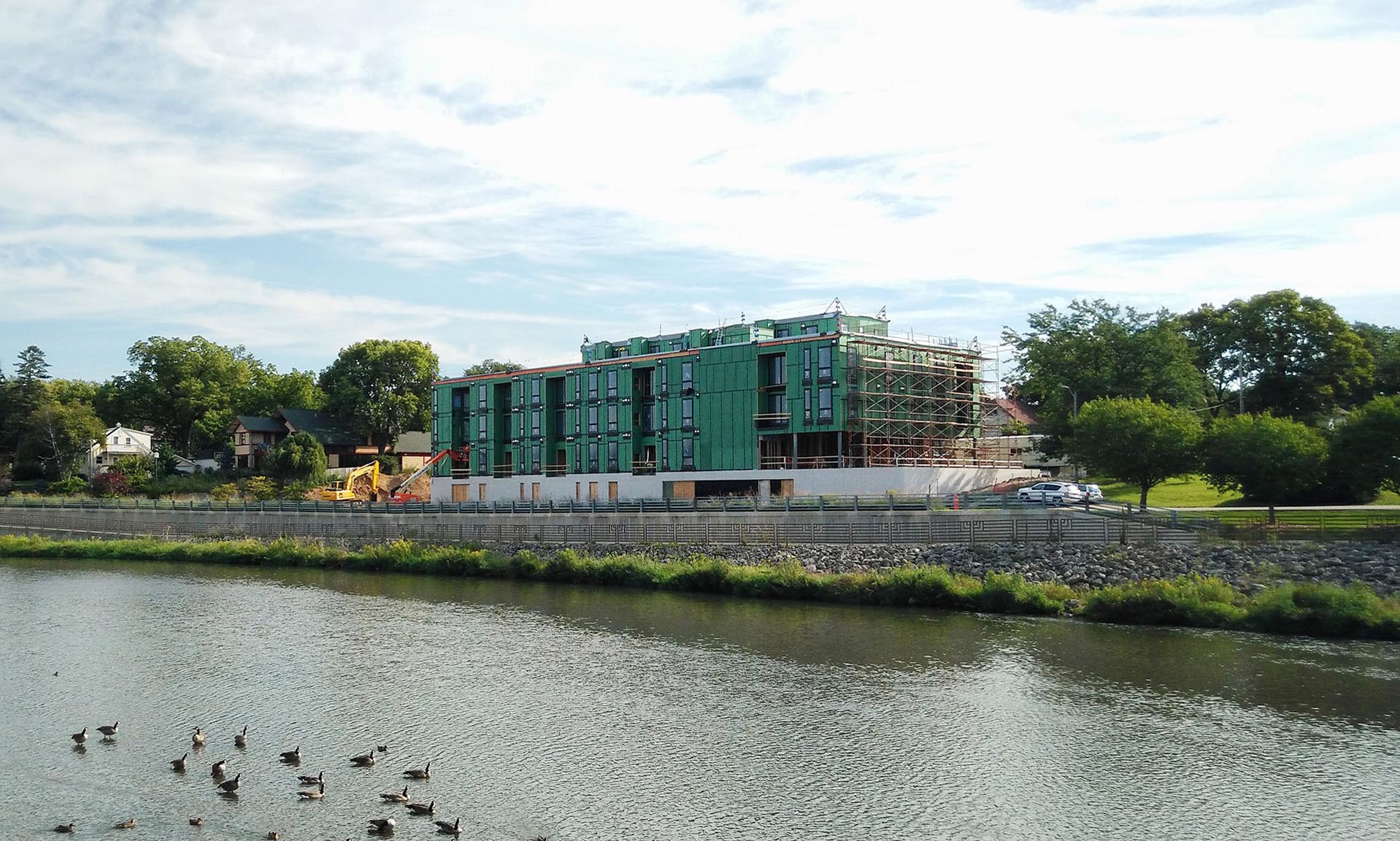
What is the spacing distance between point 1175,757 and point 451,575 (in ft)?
142

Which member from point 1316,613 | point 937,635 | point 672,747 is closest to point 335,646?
point 672,747

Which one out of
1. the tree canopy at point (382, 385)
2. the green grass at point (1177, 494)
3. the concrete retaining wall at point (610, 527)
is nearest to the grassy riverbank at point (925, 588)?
the concrete retaining wall at point (610, 527)

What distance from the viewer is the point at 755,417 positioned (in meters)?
75.8

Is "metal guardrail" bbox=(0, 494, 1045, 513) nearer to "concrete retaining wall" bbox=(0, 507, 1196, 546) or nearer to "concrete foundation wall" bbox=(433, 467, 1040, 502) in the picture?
"concrete retaining wall" bbox=(0, 507, 1196, 546)

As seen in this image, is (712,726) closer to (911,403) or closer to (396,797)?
(396,797)

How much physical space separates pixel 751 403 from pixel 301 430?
62147mm

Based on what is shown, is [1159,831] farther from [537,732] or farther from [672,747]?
[537,732]

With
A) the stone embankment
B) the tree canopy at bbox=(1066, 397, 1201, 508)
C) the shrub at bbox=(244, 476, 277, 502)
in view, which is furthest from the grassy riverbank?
the shrub at bbox=(244, 476, 277, 502)

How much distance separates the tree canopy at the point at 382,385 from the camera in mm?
116500

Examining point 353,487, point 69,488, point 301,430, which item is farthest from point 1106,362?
point 69,488

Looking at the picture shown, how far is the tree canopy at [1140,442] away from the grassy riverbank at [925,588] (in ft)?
52.9

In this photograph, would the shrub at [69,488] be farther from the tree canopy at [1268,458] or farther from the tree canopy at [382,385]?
the tree canopy at [1268,458]

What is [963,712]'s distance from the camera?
28.3 metres

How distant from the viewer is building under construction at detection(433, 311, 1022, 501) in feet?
239
